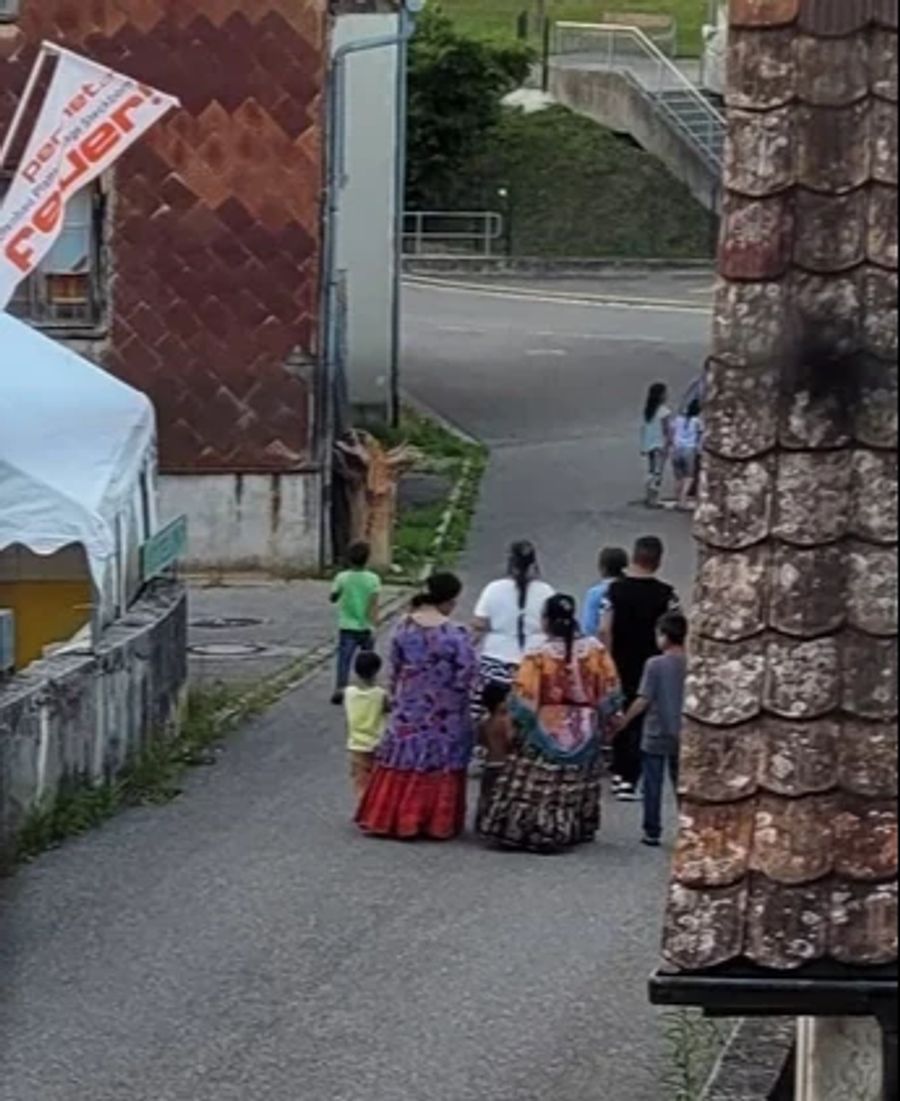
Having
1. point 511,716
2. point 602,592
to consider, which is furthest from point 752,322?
point 602,592

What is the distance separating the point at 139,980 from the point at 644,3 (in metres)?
53.7

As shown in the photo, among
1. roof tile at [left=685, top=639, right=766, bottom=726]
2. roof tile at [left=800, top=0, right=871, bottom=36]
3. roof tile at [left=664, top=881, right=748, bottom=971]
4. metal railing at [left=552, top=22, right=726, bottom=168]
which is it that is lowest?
roof tile at [left=664, top=881, right=748, bottom=971]

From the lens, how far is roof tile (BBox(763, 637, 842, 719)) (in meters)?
4.84

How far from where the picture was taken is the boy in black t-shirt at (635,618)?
50.0 ft

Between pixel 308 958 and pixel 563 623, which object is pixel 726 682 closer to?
pixel 308 958

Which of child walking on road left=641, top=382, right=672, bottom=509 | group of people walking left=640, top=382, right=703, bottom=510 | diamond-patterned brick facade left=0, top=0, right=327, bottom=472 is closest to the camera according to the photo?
diamond-patterned brick facade left=0, top=0, right=327, bottom=472

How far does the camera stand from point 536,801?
47.3 feet

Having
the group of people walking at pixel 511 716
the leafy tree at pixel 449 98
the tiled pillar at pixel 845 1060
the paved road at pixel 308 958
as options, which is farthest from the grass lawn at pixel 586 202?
the tiled pillar at pixel 845 1060

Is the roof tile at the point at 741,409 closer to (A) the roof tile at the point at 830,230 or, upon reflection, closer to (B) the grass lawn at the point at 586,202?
(A) the roof tile at the point at 830,230

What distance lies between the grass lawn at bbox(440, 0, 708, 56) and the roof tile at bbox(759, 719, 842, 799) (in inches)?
2083

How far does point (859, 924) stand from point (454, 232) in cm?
4533

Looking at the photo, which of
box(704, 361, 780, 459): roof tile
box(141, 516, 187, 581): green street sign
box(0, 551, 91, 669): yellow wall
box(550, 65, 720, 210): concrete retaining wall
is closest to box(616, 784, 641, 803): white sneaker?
box(0, 551, 91, 669): yellow wall

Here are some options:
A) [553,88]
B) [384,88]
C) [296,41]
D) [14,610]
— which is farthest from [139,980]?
[553,88]

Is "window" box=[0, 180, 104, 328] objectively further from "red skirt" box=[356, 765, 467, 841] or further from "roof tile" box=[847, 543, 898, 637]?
"roof tile" box=[847, 543, 898, 637]
